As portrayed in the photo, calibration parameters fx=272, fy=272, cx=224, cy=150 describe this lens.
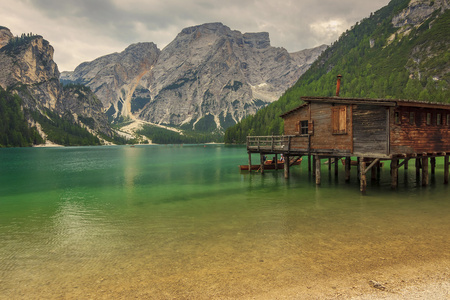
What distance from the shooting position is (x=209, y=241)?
14.5 metres

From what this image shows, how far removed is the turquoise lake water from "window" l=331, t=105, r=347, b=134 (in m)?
6.53

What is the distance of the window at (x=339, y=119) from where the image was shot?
2777 cm

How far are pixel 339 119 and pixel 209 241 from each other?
20523mm

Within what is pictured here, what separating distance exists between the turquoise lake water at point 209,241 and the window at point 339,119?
6.53 metres

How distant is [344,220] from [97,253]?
14932mm

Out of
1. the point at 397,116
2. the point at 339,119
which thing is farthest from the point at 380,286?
the point at 339,119

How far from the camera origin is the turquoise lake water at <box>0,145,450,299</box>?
10109 millimetres

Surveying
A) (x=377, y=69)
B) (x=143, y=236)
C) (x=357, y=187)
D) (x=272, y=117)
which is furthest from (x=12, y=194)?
(x=377, y=69)

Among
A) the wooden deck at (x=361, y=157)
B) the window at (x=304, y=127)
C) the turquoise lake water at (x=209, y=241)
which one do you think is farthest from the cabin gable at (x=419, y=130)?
the window at (x=304, y=127)

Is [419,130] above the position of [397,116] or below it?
below

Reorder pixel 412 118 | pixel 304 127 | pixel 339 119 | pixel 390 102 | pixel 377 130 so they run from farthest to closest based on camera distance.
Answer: pixel 304 127 → pixel 339 119 → pixel 412 118 → pixel 377 130 → pixel 390 102

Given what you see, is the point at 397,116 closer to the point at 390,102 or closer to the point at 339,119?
the point at 390,102

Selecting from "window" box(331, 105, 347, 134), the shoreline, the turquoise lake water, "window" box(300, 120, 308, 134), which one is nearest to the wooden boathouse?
"window" box(331, 105, 347, 134)

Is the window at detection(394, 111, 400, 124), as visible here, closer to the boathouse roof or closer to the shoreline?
the boathouse roof
